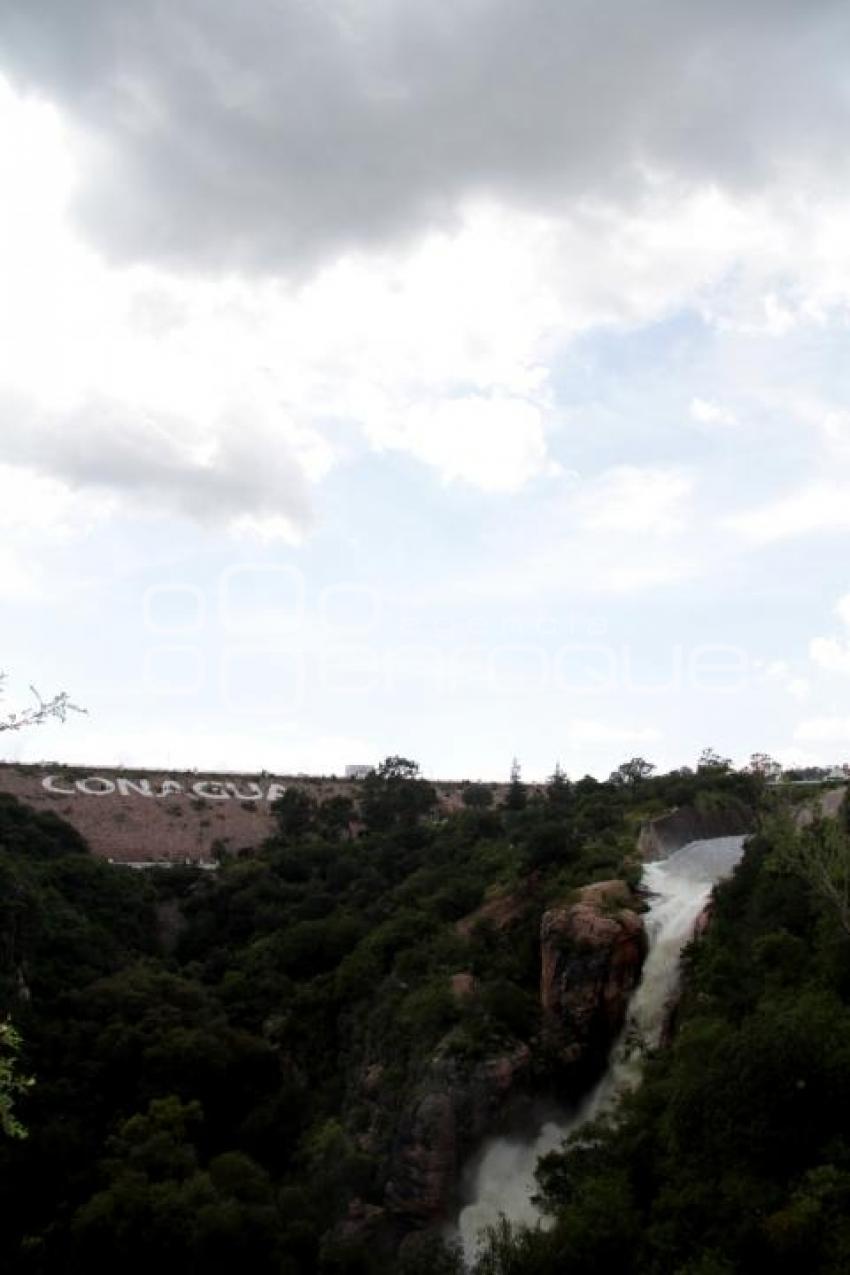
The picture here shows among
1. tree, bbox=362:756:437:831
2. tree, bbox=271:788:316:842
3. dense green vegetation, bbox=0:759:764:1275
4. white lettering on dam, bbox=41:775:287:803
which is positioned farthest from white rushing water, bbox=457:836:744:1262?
white lettering on dam, bbox=41:775:287:803

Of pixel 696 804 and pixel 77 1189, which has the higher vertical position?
pixel 696 804

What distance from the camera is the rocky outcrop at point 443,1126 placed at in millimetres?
24406

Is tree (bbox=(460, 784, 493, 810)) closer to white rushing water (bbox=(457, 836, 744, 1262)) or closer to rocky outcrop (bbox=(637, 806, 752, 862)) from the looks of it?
rocky outcrop (bbox=(637, 806, 752, 862))

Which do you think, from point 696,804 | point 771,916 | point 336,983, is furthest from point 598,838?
point 771,916

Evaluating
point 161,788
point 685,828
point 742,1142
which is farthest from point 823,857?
point 161,788

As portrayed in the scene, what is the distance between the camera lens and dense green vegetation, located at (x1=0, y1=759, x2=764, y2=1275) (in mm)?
22938

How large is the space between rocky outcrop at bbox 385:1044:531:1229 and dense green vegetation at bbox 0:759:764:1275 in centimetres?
51

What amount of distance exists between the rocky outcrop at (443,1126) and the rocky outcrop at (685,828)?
12.8 metres

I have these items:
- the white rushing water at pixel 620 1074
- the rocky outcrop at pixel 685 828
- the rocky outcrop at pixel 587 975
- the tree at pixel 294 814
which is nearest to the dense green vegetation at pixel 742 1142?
the white rushing water at pixel 620 1074

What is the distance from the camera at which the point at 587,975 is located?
2719cm

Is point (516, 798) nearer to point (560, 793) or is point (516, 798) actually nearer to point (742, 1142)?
point (560, 793)

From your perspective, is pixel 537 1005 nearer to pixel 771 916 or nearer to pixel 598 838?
pixel 771 916

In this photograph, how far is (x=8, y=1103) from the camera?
439 inches

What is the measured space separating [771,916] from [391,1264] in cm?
1177
